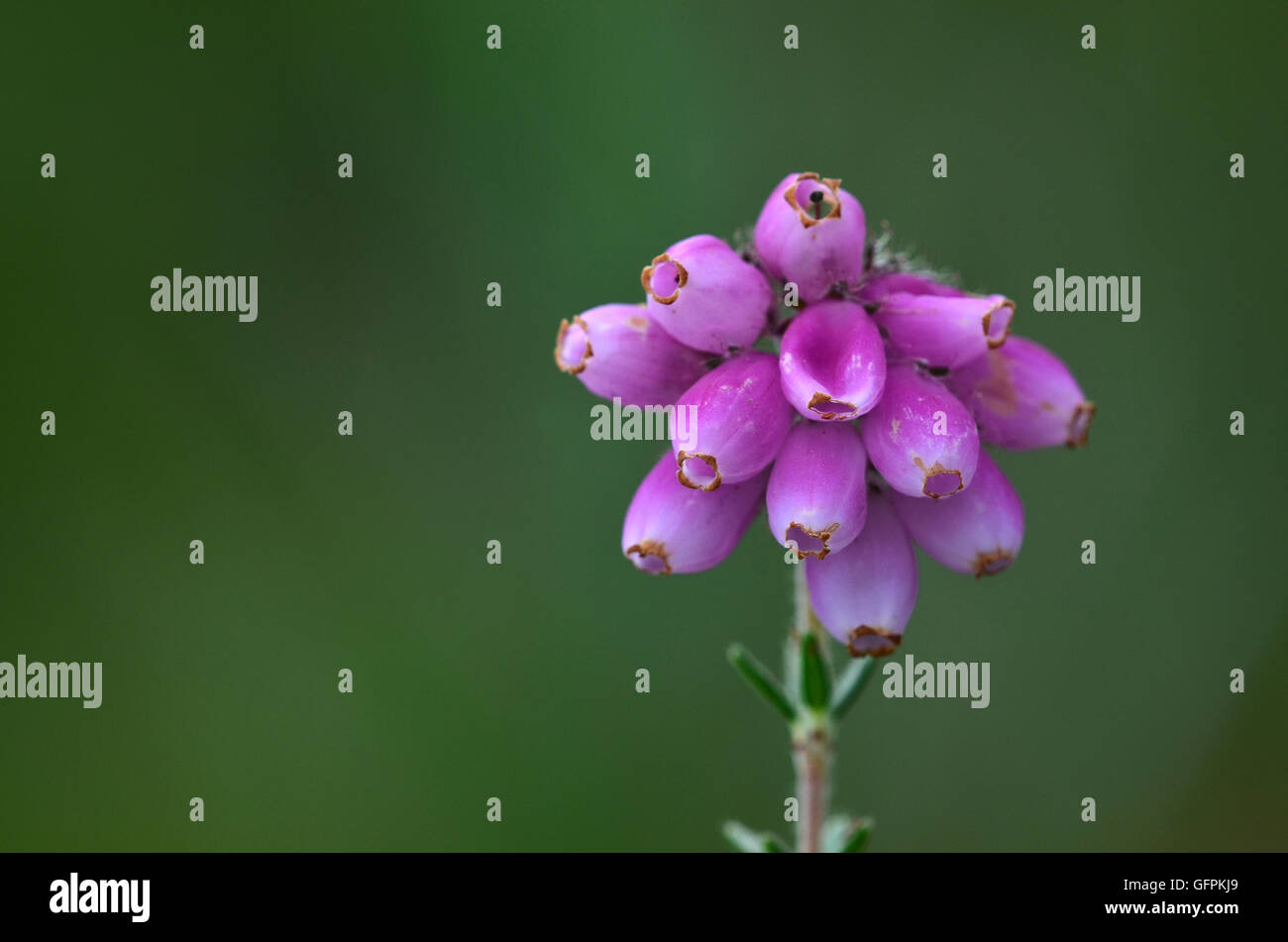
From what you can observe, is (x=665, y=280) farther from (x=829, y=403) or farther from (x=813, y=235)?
(x=829, y=403)

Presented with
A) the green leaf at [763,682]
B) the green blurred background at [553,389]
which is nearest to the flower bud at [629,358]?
the green leaf at [763,682]

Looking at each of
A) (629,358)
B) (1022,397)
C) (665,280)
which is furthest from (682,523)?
(1022,397)

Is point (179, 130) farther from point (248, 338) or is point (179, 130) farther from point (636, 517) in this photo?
Answer: point (636, 517)

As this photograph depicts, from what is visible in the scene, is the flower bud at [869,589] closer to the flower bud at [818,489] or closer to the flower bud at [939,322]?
the flower bud at [818,489]

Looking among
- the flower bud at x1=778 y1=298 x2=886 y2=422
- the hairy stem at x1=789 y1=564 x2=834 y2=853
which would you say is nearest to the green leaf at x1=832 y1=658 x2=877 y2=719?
the hairy stem at x1=789 y1=564 x2=834 y2=853

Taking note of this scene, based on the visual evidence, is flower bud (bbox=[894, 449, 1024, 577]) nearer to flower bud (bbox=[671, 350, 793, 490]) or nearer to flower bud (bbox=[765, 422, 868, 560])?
flower bud (bbox=[765, 422, 868, 560])

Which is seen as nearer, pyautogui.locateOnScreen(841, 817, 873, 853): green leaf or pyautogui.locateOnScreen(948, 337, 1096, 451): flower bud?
pyautogui.locateOnScreen(948, 337, 1096, 451): flower bud
